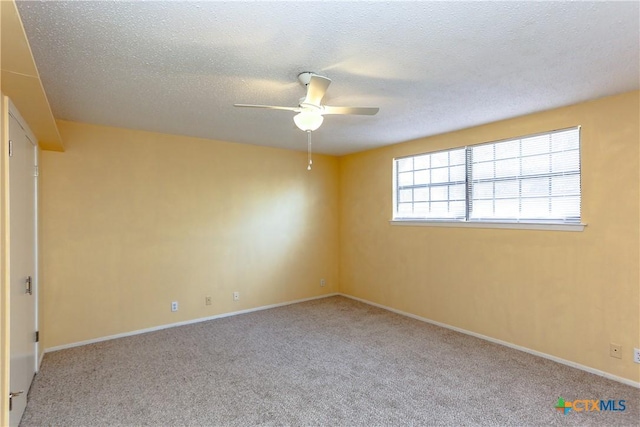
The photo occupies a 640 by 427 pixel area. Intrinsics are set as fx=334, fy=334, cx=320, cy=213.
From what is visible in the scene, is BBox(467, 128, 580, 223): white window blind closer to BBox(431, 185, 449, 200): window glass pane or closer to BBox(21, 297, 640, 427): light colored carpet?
BBox(431, 185, 449, 200): window glass pane

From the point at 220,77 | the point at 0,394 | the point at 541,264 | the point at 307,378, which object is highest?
the point at 220,77

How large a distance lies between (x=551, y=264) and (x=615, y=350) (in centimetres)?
81

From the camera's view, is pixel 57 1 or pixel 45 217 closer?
pixel 57 1

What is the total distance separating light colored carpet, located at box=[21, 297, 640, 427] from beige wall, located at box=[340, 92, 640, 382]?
28 cm

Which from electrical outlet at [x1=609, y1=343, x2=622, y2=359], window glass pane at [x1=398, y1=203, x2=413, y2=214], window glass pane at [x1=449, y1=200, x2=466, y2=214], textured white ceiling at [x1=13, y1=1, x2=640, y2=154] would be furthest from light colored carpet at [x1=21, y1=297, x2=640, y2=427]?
textured white ceiling at [x1=13, y1=1, x2=640, y2=154]

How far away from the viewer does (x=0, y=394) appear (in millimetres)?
1895

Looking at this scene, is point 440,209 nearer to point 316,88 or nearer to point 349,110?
point 349,110

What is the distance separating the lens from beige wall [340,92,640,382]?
2.76 meters

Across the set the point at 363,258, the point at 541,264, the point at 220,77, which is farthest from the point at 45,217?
the point at 541,264

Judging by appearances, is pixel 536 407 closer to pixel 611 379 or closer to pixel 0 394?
pixel 611 379

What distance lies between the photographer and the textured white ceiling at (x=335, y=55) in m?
1.67

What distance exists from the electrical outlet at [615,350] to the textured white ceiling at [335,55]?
211cm

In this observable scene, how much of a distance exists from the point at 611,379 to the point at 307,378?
255 cm

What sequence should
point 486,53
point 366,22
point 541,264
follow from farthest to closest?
point 541,264 → point 486,53 → point 366,22
